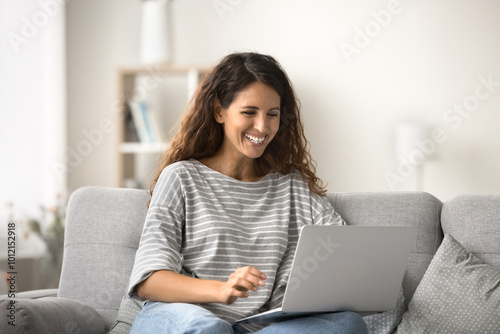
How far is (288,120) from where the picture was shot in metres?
1.98

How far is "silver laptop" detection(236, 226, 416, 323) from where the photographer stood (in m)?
1.33

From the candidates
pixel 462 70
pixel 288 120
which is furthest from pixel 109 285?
pixel 462 70

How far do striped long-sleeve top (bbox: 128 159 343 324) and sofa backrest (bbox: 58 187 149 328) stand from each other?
27 cm

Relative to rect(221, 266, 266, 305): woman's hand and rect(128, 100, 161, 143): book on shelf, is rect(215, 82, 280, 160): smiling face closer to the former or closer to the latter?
rect(221, 266, 266, 305): woman's hand

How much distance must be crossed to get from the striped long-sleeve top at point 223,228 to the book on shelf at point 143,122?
6.78ft

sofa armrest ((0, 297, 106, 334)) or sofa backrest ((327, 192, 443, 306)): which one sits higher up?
sofa backrest ((327, 192, 443, 306))

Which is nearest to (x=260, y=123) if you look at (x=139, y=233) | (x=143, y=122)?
(x=139, y=233)

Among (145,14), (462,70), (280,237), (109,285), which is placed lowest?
(109,285)

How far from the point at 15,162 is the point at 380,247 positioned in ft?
8.90

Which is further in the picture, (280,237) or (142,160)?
(142,160)

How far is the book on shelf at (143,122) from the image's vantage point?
3.84 metres

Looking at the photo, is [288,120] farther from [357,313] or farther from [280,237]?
[357,313]

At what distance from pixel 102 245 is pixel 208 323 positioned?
2.45 ft

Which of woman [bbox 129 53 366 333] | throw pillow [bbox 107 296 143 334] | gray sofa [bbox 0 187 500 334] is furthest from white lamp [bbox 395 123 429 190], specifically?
throw pillow [bbox 107 296 143 334]
